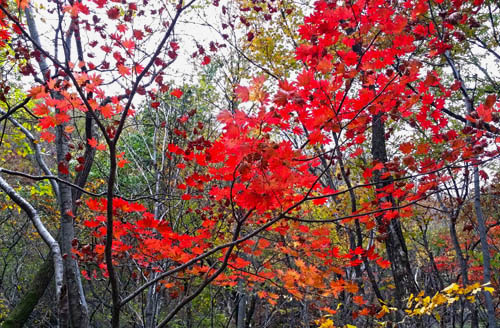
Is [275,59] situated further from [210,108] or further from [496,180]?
[496,180]

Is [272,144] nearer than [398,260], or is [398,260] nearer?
[272,144]

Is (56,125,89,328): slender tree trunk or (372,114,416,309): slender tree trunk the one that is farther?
(372,114,416,309): slender tree trunk

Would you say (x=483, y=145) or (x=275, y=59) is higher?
(x=275, y=59)

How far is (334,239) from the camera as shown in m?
9.66

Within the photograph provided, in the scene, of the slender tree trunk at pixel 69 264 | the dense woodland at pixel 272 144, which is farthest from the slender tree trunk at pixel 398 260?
the slender tree trunk at pixel 69 264

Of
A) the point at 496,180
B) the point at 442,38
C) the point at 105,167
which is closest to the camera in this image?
the point at 442,38

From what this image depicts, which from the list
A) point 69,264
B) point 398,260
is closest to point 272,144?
point 69,264

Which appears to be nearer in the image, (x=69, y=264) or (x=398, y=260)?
(x=69, y=264)

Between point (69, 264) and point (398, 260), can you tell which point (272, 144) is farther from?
point (398, 260)

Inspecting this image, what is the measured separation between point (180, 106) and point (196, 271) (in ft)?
11.2

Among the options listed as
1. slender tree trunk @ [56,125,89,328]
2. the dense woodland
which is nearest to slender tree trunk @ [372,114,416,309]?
the dense woodland

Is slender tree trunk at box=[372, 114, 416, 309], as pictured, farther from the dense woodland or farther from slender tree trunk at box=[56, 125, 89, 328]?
slender tree trunk at box=[56, 125, 89, 328]

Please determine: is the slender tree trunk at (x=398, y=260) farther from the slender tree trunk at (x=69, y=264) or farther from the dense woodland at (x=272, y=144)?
the slender tree trunk at (x=69, y=264)

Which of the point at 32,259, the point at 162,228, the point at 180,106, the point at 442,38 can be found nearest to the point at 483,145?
the point at 442,38
